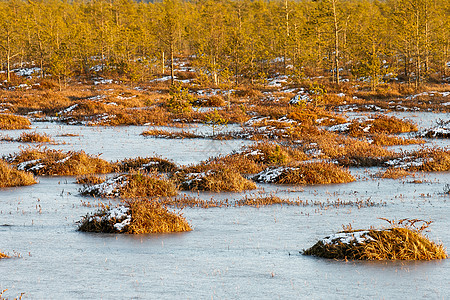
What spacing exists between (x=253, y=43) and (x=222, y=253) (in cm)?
7387

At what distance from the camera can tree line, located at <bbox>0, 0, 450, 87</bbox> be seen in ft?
203

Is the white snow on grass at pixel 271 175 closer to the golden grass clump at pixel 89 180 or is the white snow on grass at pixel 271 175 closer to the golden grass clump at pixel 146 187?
the golden grass clump at pixel 146 187

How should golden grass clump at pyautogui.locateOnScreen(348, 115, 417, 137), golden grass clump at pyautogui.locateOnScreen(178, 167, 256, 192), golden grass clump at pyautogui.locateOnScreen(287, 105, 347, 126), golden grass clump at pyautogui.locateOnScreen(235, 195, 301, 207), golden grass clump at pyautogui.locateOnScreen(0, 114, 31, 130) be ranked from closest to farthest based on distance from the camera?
golden grass clump at pyautogui.locateOnScreen(235, 195, 301, 207) → golden grass clump at pyautogui.locateOnScreen(178, 167, 256, 192) → golden grass clump at pyautogui.locateOnScreen(348, 115, 417, 137) → golden grass clump at pyautogui.locateOnScreen(287, 105, 347, 126) → golden grass clump at pyautogui.locateOnScreen(0, 114, 31, 130)

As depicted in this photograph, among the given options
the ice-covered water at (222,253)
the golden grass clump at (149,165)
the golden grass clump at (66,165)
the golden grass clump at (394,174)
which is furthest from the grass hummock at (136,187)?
the golden grass clump at (394,174)

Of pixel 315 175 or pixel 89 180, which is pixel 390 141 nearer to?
pixel 315 175

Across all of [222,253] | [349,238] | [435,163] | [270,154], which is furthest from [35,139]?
[349,238]

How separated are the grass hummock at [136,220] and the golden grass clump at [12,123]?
Result: 28109 mm

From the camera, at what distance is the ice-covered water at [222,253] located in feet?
25.7

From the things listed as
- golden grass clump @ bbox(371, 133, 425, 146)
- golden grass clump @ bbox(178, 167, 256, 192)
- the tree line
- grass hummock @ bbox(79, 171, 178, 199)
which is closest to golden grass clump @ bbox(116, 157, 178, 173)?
golden grass clump @ bbox(178, 167, 256, 192)

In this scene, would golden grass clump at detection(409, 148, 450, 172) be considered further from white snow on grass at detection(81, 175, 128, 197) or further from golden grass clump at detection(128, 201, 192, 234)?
golden grass clump at detection(128, 201, 192, 234)

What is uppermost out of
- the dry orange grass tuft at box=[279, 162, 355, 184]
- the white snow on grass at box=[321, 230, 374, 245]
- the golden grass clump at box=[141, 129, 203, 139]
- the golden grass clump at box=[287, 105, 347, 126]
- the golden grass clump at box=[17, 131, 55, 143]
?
the golden grass clump at box=[287, 105, 347, 126]

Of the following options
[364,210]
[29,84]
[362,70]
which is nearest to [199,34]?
[29,84]

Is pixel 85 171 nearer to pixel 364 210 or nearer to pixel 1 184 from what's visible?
pixel 1 184

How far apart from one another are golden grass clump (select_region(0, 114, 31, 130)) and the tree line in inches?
854
